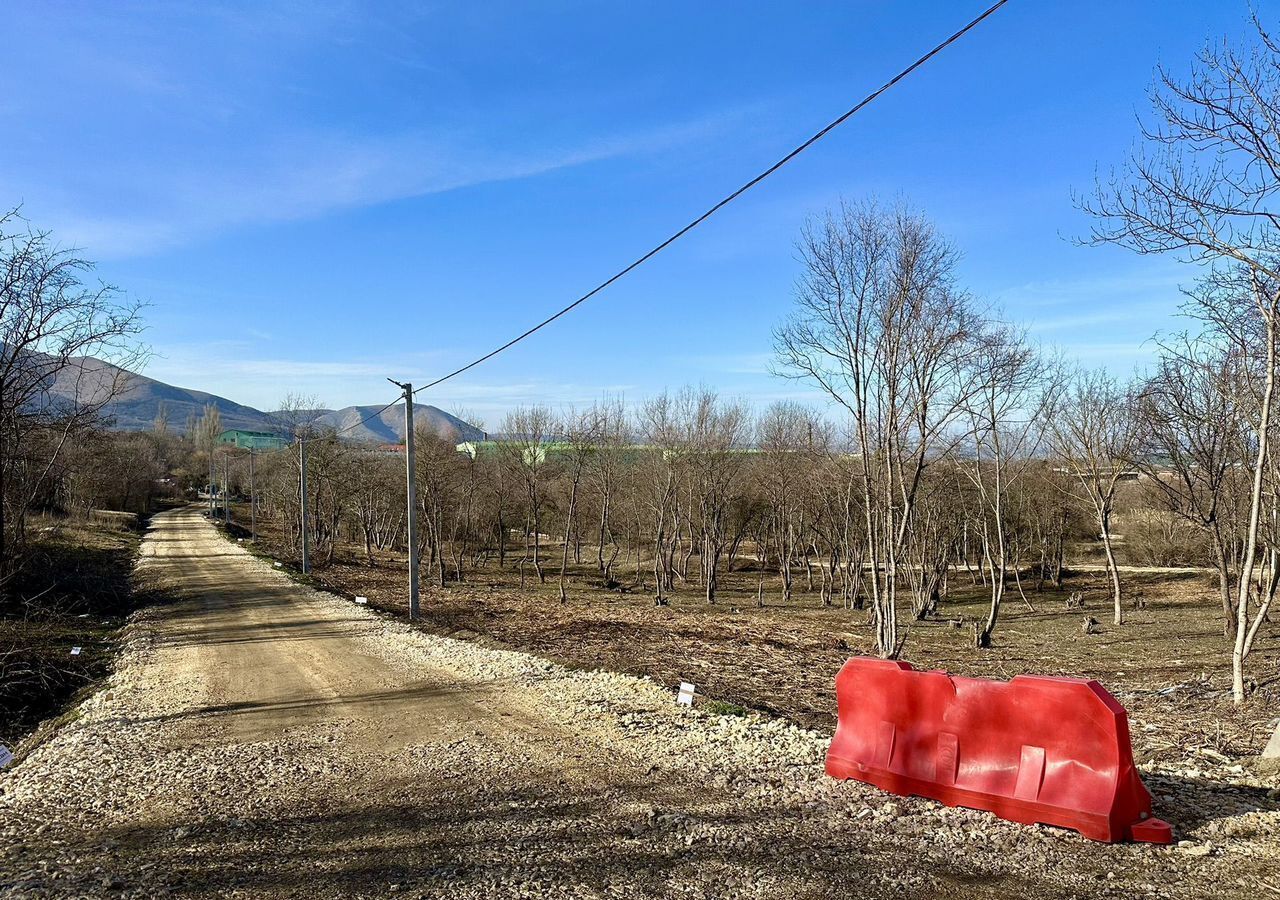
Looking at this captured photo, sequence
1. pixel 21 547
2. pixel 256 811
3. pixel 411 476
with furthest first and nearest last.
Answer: pixel 411 476 < pixel 21 547 < pixel 256 811

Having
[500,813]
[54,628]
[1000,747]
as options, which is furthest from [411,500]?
[1000,747]

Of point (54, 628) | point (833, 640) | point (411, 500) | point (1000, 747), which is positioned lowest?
point (833, 640)

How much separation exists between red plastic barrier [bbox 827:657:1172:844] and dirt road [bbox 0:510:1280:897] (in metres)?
0.15

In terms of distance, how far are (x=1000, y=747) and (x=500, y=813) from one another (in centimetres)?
355

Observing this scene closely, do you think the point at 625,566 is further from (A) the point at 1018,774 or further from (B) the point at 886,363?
(A) the point at 1018,774

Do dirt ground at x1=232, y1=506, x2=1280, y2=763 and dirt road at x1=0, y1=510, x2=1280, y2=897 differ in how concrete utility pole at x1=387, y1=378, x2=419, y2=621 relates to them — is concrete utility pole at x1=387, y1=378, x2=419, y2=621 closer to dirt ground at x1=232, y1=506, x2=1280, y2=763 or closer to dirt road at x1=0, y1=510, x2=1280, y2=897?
dirt ground at x1=232, y1=506, x2=1280, y2=763

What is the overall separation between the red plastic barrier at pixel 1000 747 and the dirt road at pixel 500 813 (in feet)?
0.51

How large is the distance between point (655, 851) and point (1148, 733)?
559cm

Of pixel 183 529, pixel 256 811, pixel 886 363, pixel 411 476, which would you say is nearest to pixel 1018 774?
pixel 256 811

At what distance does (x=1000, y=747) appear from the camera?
5.14 m

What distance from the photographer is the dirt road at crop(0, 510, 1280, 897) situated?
4.35 m

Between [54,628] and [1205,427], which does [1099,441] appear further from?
[54,628]

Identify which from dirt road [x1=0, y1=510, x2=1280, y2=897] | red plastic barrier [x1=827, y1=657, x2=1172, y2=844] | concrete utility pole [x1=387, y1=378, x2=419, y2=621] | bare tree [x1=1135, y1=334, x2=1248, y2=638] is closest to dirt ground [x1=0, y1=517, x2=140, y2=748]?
dirt road [x1=0, y1=510, x2=1280, y2=897]

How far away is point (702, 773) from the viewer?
6.31 m
